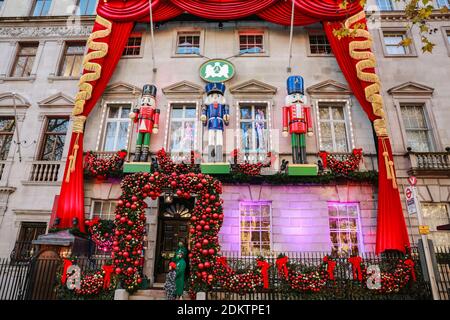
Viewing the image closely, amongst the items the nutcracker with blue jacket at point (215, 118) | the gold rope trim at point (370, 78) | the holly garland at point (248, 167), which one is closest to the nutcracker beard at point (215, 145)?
the nutcracker with blue jacket at point (215, 118)

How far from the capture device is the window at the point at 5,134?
14477mm

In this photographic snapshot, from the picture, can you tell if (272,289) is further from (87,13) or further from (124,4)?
(87,13)

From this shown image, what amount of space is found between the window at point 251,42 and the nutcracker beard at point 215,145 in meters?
5.39

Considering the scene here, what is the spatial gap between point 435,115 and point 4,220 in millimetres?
20773

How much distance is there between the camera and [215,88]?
13.4m

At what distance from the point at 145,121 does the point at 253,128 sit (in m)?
5.11

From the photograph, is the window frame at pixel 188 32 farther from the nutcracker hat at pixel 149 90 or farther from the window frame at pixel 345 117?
the window frame at pixel 345 117

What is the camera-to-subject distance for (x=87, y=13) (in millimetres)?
16953

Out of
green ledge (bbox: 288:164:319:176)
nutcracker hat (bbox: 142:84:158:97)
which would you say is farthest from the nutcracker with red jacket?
green ledge (bbox: 288:164:319:176)

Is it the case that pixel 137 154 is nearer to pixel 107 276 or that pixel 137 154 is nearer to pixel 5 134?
pixel 107 276

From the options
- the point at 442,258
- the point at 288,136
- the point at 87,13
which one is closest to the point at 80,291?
the point at 288,136

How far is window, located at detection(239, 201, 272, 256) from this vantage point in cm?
1215
